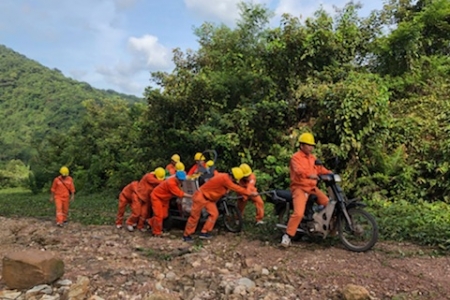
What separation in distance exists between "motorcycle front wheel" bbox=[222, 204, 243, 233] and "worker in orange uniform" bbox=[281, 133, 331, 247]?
145cm

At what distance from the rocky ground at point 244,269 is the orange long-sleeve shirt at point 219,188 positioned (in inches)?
29.9

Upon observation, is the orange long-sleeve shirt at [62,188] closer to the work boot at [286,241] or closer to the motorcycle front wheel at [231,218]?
the motorcycle front wheel at [231,218]

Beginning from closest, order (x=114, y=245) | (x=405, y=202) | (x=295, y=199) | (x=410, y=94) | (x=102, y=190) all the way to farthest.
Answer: (x=295, y=199) → (x=114, y=245) → (x=405, y=202) → (x=410, y=94) → (x=102, y=190)

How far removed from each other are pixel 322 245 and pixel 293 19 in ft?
28.5

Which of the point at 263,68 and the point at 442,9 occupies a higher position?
the point at 442,9

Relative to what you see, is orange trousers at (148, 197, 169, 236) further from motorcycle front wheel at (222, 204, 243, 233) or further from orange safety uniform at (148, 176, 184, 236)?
motorcycle front wheel at (222, 204, 243, 233)

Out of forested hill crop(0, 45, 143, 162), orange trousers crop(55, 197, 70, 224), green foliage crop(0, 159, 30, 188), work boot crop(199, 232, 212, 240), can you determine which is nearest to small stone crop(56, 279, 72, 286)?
work boot crop(199, 232, 212, 240)

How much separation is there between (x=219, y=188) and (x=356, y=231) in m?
2.40

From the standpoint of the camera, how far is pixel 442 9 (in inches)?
516

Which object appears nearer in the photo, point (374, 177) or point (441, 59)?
point (374, 177)

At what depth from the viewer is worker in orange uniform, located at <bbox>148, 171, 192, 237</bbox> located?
7.94 metres

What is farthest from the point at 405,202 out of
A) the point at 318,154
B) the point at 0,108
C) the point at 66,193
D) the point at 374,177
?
the point at 0,108

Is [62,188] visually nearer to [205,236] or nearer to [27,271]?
[205,236]

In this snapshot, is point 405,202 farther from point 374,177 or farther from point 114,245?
point 114,245
